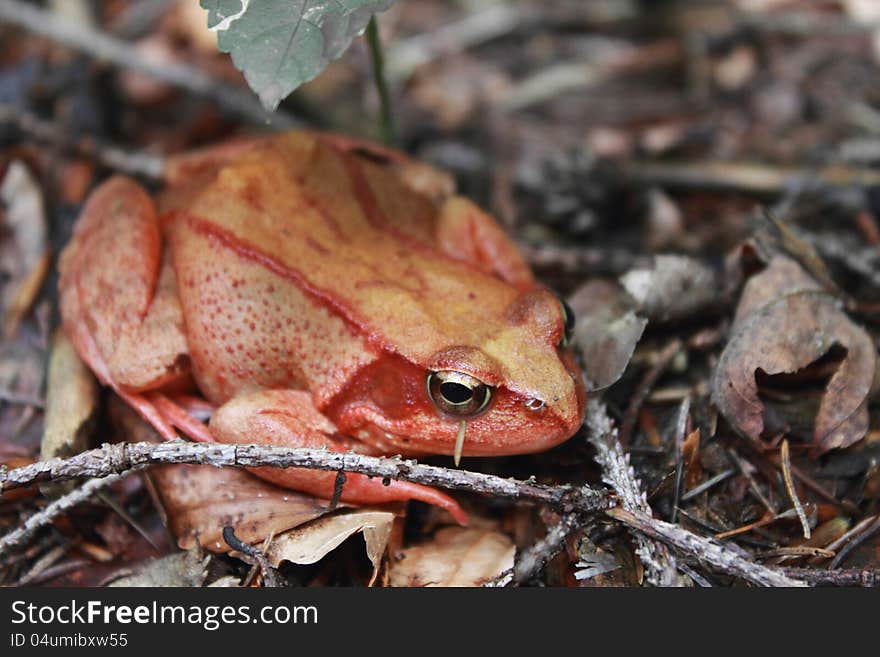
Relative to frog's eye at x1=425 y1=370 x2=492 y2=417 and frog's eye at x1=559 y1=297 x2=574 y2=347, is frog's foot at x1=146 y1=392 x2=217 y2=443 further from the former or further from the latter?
frog's eye at x1=559 y1=297 x2=574 y2=347

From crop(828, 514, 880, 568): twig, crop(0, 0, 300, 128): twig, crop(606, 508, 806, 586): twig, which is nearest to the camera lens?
crop(606, 508, 806, 586): twig

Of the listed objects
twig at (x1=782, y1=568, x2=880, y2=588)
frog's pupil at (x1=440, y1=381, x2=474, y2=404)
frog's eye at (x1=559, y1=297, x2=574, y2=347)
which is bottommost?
twig at (x1=782, y1=568, x2=880, y2=588)

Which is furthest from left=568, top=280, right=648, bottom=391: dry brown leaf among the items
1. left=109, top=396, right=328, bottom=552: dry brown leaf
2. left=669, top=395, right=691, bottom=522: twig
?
left=109, top=396, right=328, bottom=552: dry brown leaf

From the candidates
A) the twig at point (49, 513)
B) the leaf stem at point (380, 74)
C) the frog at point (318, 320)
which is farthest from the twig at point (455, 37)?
the twig at point (49, 513)

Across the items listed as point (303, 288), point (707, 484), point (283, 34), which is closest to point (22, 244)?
point (303, 288)

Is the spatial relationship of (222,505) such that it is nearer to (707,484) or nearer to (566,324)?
(566,324)

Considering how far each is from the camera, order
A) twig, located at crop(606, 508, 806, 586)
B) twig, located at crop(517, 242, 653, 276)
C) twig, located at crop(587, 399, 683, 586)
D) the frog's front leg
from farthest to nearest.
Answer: twig, located at crop(517, 242, 653, 276) < the frog's front leg < twig, located at crop(587, 399, 683, 586) < twig, located at crop(606, 508, 806, 586)
